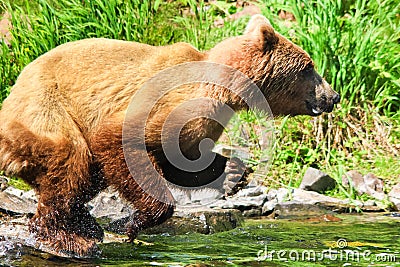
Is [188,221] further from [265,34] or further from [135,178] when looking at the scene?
[265,34]

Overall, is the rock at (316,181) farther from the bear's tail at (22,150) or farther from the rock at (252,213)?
the bear's tail at (22,150)

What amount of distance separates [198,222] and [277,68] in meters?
1.51

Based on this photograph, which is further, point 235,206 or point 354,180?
point 354,180

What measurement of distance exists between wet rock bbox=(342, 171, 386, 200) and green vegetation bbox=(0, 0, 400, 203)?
0.13 metres

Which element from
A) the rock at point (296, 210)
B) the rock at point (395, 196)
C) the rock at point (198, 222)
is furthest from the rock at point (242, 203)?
the rock at point (395, 196)

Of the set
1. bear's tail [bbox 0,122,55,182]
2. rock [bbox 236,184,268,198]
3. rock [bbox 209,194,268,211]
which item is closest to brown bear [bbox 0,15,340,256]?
bear's tail [bbox 0,122,55,182]

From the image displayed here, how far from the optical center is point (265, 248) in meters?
5.99

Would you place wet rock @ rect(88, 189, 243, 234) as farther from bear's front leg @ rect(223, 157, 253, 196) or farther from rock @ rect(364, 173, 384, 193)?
rock @ rect(364, 173, 384, 193)

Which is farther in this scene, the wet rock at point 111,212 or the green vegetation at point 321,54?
the green vegetation at point 321,54

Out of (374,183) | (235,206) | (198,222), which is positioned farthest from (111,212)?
(374,183)

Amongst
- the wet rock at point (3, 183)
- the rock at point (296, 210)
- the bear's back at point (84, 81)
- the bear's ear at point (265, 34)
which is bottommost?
the rock at point (296, 210)

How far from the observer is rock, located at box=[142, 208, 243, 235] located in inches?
261

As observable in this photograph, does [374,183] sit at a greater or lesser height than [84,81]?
lesser

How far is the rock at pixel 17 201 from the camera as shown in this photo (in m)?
7.10
